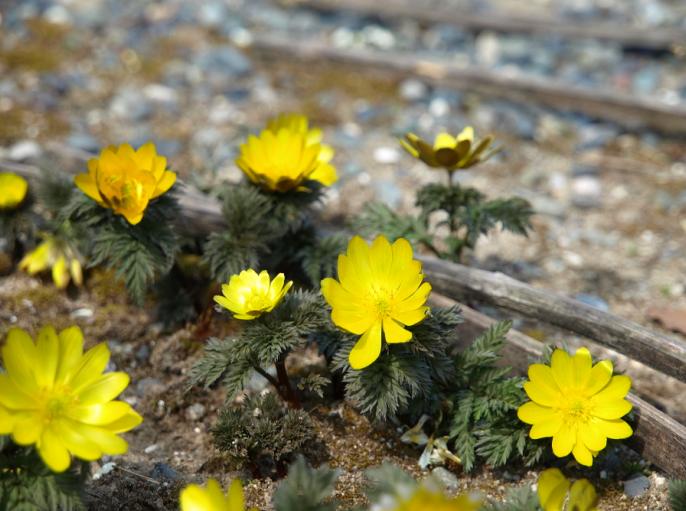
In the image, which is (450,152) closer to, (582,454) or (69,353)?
(582,454)

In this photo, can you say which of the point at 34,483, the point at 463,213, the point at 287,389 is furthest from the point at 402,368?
the point at 34,483

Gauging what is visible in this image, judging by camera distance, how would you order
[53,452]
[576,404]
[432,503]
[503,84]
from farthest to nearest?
[503,84] < [576,404] < [53,452] < [432,503]

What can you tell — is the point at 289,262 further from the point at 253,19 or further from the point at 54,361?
the point at 253,19

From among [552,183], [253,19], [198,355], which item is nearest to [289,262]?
[198,355]

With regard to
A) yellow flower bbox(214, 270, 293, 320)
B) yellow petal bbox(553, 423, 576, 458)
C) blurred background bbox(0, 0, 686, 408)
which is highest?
yellow flower bbox(214, 270, 293, 320)

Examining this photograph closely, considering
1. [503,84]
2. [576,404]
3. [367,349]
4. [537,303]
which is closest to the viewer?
[367,349]

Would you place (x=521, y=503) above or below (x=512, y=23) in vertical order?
above

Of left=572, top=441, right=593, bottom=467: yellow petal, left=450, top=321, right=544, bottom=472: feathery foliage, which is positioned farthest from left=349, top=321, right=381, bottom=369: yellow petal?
left=572, top=441, right=593, bottom=467: yellow petal

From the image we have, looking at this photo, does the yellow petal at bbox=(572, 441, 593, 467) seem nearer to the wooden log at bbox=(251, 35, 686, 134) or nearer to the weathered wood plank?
the weathered wood plank
